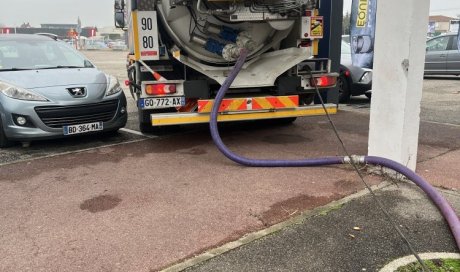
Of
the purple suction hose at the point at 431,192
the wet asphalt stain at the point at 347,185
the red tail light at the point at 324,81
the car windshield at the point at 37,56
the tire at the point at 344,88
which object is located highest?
the car windshield at the point at 37,56

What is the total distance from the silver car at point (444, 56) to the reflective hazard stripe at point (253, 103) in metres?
11.2

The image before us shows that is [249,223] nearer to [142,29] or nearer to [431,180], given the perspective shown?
[431,180]

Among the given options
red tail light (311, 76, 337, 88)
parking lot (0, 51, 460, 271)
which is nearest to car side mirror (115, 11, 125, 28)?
parking lot (0, 51, 460, 271)

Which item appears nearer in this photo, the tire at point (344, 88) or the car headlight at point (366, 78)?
the car headlight at point (366, 78)

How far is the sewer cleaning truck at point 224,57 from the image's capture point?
598cm

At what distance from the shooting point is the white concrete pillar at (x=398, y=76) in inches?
181

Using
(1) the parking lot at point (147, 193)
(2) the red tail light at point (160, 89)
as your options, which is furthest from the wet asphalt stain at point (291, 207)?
(2) the red tail light at point (160, 89)

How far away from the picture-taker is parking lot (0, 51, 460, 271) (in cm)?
352

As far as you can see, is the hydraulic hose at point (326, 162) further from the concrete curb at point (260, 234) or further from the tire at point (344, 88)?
the tire at point (344, 88)

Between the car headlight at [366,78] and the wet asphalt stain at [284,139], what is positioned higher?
the car headlight at [366,78]

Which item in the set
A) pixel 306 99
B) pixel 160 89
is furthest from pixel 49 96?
pixel 306 99

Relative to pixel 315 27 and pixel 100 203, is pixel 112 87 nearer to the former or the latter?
pixel 100 203

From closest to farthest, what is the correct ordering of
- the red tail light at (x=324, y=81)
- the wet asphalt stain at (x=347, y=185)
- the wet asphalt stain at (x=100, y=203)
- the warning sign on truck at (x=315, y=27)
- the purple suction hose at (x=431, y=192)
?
the purple suction hose at (x=431, y=192) → the wet asphalt stain at (x=100, y=203) → the wet asphalt stain at (x=347, y=185) → the warning sign on truck at (x=315, y=27) → the red tail light at (x=324, y=81)

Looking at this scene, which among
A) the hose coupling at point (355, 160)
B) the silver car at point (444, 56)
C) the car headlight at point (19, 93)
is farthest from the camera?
the silver car at point (444, 56)
